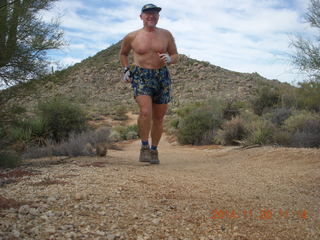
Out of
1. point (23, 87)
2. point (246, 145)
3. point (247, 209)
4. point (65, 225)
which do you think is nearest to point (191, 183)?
point (247, 209)

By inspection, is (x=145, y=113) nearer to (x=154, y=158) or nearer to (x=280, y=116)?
(x=154, y=158)

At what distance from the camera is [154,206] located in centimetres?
301

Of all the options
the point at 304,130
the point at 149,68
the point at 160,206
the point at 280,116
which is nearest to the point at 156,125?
the point at 149,68

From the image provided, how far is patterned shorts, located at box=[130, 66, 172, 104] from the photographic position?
5832mm

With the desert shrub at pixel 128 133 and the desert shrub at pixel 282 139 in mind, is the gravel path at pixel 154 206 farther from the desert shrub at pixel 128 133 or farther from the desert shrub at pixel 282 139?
the desert shrub at pixel 128 133

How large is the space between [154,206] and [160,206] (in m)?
0.05

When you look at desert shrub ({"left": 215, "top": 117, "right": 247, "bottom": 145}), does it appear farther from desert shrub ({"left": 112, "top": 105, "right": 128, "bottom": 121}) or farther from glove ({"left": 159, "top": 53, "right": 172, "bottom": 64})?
desert shrub ({"left": 112, "top": 105, "right": 128, "bottom": 121})

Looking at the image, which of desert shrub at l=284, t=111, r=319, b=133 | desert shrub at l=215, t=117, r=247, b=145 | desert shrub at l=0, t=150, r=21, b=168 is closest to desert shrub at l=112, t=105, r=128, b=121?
desert shrub at l=215, t=117, r=247, b=145

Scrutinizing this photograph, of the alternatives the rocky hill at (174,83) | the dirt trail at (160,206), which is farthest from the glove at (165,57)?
the rocky hill at (174,83)

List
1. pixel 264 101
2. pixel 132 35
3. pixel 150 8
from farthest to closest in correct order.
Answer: pixel 264 101
pixel 132 35
pixel 150 8

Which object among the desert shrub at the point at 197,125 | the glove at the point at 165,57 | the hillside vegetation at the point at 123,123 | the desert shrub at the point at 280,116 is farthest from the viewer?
the desert shrub at the point at 197,125

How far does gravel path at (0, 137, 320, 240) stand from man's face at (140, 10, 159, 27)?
Answer: 2471 mm

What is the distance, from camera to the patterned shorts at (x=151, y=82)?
19.1 ft

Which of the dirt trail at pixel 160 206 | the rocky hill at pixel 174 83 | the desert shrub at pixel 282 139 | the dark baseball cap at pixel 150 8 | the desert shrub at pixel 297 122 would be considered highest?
the rocky hill at pixel 174 83
